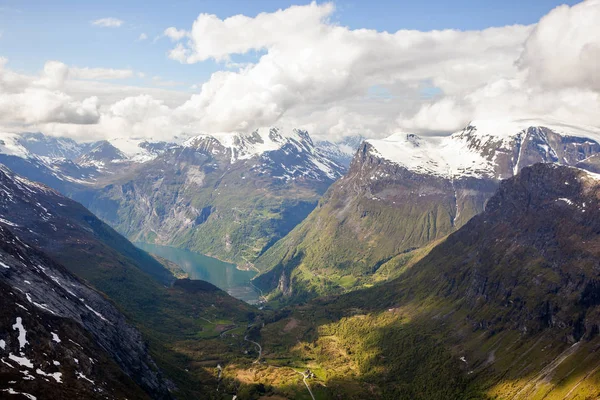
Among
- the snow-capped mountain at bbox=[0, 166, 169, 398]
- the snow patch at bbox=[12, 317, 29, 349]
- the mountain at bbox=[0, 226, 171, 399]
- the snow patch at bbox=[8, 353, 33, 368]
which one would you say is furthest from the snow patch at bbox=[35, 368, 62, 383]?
the snow patch at bbox=[12, 317, 29, 349]

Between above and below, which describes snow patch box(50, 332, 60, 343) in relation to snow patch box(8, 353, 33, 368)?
below

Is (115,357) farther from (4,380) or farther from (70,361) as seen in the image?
(4,380)

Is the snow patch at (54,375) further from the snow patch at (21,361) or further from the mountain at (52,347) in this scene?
the snow patch at (21,361)

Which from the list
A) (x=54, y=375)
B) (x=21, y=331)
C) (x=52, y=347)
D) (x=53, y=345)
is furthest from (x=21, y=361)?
(x=53, y=345)

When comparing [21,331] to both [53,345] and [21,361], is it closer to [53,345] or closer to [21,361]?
[53,345]

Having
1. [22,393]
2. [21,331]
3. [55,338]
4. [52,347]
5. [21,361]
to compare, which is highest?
[21,331]

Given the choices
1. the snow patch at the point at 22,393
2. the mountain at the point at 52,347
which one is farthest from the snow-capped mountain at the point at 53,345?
the snow patch at the point at 22,393

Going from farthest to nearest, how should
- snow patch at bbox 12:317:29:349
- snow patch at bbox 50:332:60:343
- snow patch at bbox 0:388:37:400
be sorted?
snow patch at bbox 50:332:60:343 → snow patch at bbox 12:317:29:349 → snow patch at bbox 0:388:37:400

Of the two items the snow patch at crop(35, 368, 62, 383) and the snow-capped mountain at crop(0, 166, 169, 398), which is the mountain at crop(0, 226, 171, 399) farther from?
the snow patch at crop(35, 368, 62, 383)
